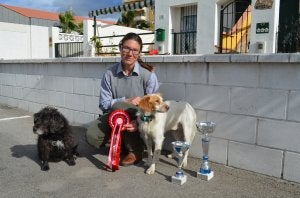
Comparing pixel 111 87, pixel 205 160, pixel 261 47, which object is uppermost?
pixel 261 47

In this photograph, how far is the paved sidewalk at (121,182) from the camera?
323 centimetres

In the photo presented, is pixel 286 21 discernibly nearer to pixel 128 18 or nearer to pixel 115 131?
pixel 115 131

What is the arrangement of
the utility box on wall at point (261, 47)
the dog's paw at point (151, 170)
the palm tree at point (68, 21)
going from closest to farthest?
the dog's paw at point (151, 170), the utility box on wall at point (261, 47), the palm tree at point (68, 21)

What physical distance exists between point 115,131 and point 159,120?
571mm

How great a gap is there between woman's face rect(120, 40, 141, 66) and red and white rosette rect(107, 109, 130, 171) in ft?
2.15

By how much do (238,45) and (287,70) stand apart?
21.5 ft

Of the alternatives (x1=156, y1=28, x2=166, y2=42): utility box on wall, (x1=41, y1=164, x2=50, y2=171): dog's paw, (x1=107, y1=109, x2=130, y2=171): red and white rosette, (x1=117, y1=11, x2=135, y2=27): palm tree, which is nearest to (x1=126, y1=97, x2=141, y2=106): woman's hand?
(x1=107, y1=109, x2=130, y2=171): red and white rosette

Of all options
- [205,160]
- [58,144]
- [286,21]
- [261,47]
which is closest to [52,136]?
[58,144]

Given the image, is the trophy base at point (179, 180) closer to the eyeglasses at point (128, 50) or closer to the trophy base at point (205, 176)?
the trophy base at point (205, 176)

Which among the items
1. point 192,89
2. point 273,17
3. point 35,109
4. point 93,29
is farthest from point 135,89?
point 93,29

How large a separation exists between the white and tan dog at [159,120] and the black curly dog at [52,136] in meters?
1.00

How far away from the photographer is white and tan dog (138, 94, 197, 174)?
3.46 metres

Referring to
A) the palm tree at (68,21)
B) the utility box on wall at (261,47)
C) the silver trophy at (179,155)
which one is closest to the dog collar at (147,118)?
the silver trophy at (179,155)

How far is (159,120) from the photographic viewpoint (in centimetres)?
362
